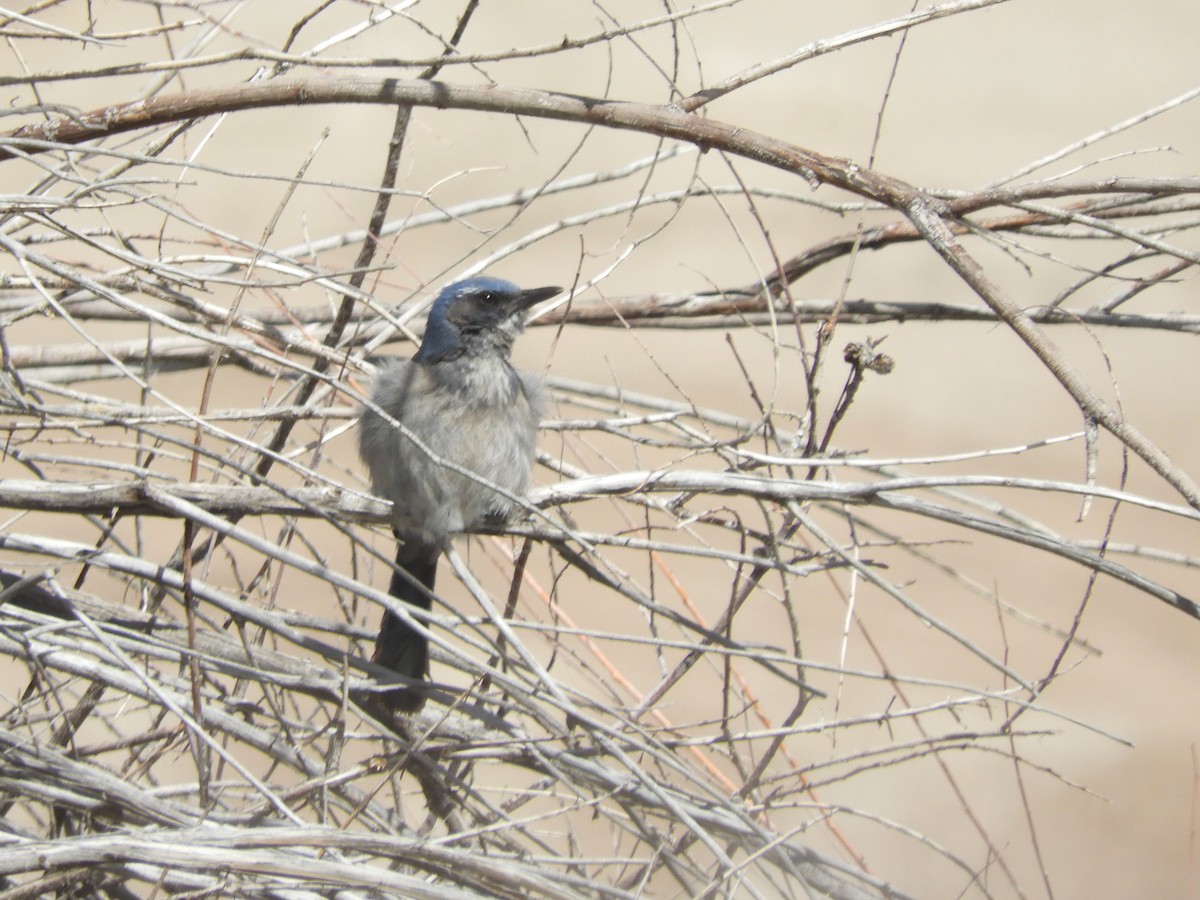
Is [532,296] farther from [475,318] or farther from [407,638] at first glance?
[407,638]

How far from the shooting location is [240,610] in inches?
120

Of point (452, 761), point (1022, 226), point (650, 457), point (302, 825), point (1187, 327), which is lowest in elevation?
point (302, 825)

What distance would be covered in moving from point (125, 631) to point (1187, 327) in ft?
11.0

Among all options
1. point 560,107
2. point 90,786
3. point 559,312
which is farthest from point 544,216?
point 90,786

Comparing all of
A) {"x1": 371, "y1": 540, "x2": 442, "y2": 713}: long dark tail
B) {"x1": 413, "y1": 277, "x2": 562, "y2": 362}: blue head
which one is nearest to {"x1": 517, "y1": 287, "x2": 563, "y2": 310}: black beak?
{"x1": 413, "y1": 277, "x2": 562, "y2": 362}: blue head

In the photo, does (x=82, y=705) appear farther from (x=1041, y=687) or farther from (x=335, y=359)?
(x=1041, y=687)

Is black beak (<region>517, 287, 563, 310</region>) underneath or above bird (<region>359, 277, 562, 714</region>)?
above

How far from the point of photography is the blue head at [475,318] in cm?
438

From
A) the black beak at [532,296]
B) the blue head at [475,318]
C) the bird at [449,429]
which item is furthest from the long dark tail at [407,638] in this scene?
the black beak at [532,296]

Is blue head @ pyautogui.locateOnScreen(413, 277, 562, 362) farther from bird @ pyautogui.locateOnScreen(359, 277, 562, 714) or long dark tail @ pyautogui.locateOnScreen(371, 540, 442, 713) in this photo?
long dark tail @ pyautogui.locateOnScreen(371, 540, 442, 713)

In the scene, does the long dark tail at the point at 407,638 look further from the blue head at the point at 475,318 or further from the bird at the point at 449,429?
the blue head at the point at 475,318

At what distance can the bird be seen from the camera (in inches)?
157

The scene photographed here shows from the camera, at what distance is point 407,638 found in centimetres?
377


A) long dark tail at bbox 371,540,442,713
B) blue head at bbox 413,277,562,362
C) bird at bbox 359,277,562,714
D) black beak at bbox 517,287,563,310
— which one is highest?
black beak at bbox 517,287,563,310
